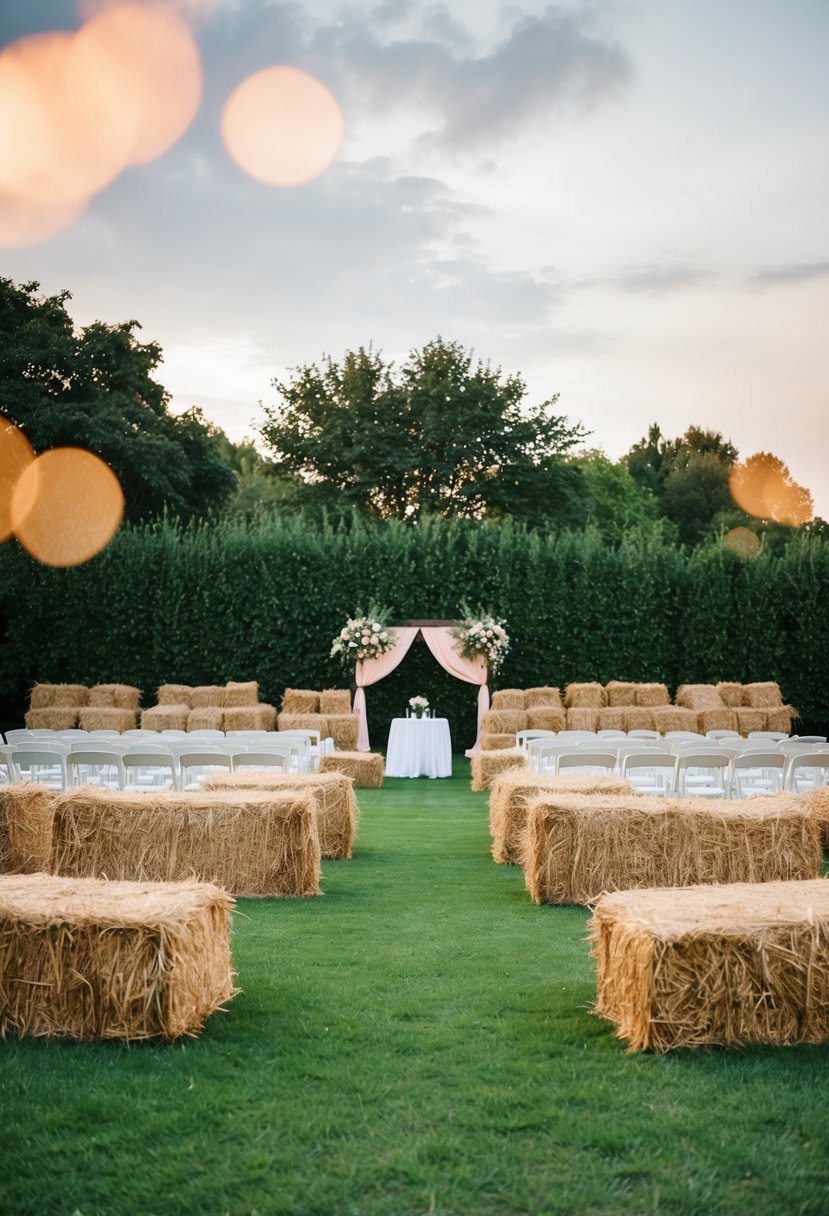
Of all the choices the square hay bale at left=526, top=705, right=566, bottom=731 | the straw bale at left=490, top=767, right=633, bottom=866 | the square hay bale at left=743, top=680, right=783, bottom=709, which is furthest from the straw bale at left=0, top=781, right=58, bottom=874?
the square hay bale at left=743, top=680, right=783, bottom=709

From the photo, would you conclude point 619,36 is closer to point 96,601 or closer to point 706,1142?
point 706,1142

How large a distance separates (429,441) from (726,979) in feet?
87.6

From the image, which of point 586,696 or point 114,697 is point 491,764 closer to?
point 586,696

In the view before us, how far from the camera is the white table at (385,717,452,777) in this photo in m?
15.9

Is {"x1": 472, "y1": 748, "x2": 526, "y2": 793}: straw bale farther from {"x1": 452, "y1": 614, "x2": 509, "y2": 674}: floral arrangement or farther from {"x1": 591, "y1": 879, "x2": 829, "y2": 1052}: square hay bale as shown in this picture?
{"x1": 591, "y1": 879, "x2": 829, "y2": 1052}: square hay bale

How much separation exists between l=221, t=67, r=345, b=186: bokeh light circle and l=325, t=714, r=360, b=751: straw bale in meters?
8.73

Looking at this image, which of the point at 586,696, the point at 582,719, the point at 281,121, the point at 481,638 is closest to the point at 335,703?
the point at 481,638

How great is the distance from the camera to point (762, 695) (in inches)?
749

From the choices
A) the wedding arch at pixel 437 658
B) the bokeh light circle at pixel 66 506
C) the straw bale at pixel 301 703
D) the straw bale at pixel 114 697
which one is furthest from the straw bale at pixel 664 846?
the bokeh light circle at pixel 66 506

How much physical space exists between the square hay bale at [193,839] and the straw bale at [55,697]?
40.3ft

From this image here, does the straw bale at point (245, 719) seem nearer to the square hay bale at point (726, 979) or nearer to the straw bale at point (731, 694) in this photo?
the straw bale at point (731, 694)

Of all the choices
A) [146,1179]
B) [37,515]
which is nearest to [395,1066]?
[146,1179]

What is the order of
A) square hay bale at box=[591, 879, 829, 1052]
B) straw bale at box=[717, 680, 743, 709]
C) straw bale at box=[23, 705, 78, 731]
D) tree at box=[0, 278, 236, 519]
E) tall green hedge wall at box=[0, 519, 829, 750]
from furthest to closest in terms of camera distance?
tree at box=[0, 278, 236, 519], tall green hedge wall at box=[0, 519, 829, 750], straw bale at box=[717, 680, 743, 709], straw bale at box=[23, 705, 78, 731], square hay bale at box=[591, 879, 829, 1052]

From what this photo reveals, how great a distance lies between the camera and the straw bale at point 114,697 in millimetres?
18547
